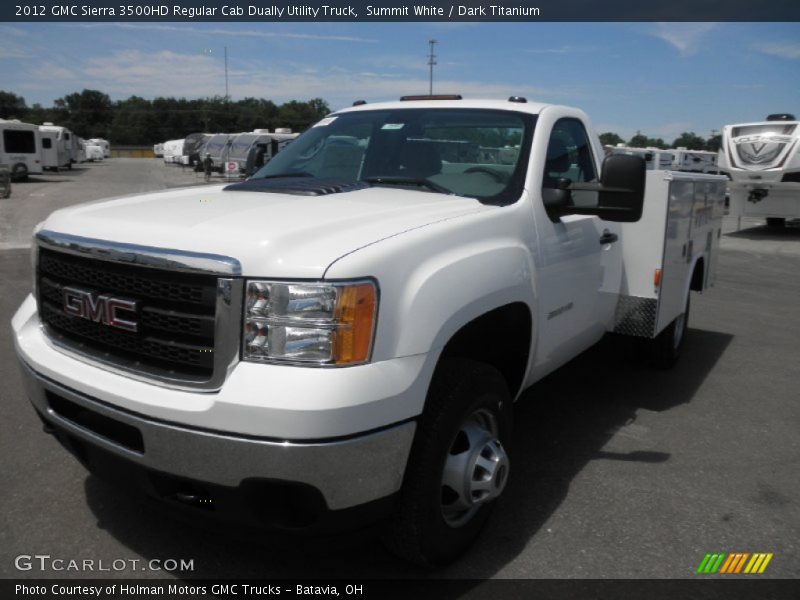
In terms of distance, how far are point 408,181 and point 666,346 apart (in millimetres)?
3016

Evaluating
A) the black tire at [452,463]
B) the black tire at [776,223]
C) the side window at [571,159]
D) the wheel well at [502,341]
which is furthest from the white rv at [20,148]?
the black tire at [452,463]

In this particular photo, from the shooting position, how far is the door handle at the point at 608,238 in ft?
13.2

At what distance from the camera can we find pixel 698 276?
5.96 meters

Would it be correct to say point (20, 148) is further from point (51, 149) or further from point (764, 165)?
point (764, 165)

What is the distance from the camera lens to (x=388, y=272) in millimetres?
2326

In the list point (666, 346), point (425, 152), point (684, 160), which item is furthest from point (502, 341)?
point (684, 160)

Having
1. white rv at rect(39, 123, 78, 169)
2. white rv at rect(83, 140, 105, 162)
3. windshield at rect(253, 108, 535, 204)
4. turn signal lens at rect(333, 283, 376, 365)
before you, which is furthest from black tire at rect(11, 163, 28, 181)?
white rv at rect(83, 140, 105, 162)

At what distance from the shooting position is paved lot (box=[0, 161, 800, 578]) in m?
2.88

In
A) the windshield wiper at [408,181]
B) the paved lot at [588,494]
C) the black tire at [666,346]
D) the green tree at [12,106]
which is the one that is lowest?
the paved lot at [588,494]

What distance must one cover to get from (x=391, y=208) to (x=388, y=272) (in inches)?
24.4

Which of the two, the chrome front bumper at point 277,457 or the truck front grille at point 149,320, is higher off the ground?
the truck front grille at point 149,320

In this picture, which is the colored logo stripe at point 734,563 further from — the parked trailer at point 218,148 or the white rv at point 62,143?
the white rv at point 62,143

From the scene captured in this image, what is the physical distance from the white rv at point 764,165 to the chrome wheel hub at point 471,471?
684 inches

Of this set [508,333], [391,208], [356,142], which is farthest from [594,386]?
[391,208]
